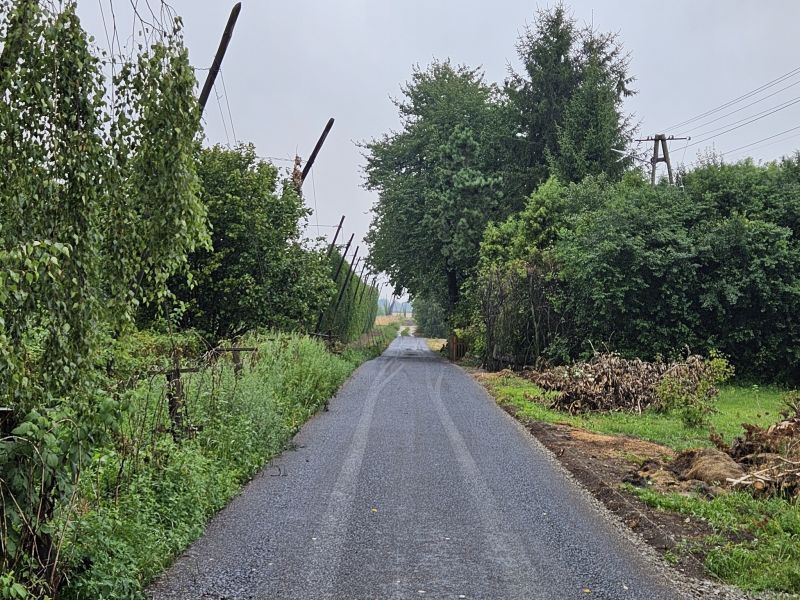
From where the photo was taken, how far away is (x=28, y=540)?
13.0ft

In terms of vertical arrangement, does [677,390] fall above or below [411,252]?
below

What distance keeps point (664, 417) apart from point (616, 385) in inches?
50.9

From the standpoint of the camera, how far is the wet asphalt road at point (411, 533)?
5.02 metres

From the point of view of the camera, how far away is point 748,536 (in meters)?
6.09

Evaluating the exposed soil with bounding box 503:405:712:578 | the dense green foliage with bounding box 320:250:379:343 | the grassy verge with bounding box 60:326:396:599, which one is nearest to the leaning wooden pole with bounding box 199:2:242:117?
the grassy verge with bounding box 60:326:396:599

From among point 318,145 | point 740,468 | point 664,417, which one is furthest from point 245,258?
point 740,468

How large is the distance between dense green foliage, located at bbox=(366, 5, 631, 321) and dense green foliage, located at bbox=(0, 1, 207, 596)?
28.7 meters

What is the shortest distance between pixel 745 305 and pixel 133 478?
17.7m

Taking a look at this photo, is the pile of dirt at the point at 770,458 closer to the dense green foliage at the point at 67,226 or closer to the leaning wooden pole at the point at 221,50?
the dense green foliage at the point at 67,226

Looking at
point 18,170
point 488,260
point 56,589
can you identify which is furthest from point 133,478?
point 488,260

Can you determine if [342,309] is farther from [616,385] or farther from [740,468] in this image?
[740,468]

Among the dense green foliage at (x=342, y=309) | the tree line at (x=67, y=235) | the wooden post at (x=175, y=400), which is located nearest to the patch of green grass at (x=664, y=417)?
the wooden post at (x=175, y=400)

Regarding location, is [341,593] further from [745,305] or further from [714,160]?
[714,160]

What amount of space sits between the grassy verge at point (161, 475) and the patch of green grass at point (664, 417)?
207 inches
